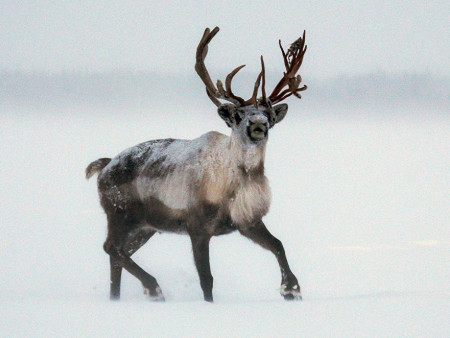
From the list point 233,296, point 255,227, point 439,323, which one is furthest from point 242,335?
point 233,296

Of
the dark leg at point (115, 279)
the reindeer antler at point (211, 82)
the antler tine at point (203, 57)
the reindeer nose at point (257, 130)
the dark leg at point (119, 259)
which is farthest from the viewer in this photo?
the dark leg at point (115, 279)

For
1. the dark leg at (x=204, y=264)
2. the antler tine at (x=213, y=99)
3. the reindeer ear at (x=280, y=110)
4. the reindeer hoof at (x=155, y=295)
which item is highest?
the antler tine at (x=213, y=99)

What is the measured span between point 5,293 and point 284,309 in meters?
3.53

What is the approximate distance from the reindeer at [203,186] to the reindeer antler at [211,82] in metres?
0.01

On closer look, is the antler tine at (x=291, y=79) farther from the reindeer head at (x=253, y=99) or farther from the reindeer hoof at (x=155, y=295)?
the reindeer hoof at (x=155, y=295)

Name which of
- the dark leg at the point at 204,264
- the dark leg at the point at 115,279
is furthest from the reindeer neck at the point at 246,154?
the dark leg at the point at 115,279

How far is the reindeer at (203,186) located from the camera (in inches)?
325

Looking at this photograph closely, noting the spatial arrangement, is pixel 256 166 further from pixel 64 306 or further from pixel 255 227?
pixel 64 306

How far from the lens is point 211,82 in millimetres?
9008

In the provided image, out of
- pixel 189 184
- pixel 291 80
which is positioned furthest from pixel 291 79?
pixel 189 184

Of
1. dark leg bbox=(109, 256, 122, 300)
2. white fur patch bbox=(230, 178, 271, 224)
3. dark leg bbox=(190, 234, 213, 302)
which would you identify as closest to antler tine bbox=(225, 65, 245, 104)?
white fur patch bbox=(230, 178, 271, 224)

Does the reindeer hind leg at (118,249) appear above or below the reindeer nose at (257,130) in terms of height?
below

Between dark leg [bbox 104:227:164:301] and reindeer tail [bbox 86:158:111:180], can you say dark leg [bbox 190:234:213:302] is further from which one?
reindeer tail [bbox 86:158:111:180]

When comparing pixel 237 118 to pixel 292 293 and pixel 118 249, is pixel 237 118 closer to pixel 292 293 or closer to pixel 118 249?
pixel 292 293
